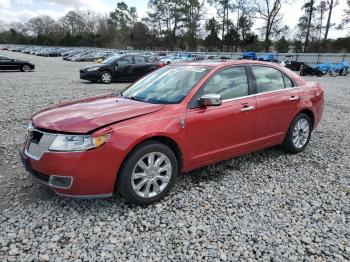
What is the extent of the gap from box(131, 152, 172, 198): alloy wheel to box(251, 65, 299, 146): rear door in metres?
1.67

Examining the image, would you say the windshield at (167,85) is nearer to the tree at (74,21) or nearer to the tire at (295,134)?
the tire at (295,134)

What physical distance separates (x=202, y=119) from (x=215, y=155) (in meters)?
0.59

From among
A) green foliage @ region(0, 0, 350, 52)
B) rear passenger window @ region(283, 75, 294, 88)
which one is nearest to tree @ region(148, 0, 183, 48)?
green foliage @ region(0, 0, 350, 52)

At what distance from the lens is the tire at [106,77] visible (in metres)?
15.8

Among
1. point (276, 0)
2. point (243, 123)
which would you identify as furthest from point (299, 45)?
point (243, 123)

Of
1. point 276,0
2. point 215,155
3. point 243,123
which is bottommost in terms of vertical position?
point 215,155

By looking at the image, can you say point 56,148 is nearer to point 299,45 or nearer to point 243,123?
point 243,123

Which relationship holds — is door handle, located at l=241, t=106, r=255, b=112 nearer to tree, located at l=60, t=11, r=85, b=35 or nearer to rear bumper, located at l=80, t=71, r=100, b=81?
rear bumper, located at l=80, t=71, r=100, b=81

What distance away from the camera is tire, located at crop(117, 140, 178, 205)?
11.3ft

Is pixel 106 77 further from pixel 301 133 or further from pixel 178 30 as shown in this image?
pixel 178 30

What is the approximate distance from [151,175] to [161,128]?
0.54 m

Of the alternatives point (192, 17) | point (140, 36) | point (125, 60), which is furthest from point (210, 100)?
point (140, 36)

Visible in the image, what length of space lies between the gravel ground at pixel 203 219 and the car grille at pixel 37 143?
0.63m

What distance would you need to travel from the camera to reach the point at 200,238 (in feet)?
10.3
